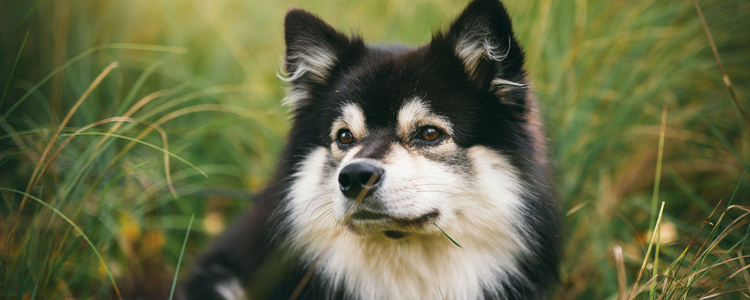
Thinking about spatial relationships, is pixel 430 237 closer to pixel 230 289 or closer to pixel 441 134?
pixel 441 134

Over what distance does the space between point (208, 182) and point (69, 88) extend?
1311 mm

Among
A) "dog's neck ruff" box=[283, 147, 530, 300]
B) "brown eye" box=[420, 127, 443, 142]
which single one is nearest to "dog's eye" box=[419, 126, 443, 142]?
"brown eye" box=[420, 127, 443, 142]

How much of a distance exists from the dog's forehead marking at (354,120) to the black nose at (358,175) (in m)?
0.40

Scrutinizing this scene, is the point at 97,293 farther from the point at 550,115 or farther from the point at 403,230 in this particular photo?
the point at 550,115

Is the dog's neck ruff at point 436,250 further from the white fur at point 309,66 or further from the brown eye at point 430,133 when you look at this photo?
the white fur at point 309,66

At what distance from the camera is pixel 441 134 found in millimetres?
2322

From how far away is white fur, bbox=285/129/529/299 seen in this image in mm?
2254

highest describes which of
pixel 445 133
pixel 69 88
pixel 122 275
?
pixel 69 88

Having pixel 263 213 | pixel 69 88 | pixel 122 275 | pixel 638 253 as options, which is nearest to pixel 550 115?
pixel 638 253

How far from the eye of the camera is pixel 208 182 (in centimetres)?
421

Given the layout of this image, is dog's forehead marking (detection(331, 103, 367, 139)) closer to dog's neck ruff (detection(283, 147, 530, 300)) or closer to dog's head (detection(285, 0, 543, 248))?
dog's head (detection(285, 0, 543, 248))

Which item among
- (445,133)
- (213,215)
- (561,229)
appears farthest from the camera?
(213,215)

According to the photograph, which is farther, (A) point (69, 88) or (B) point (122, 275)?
(A) point (69, 88)

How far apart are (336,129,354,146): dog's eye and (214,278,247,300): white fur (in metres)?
1.13
